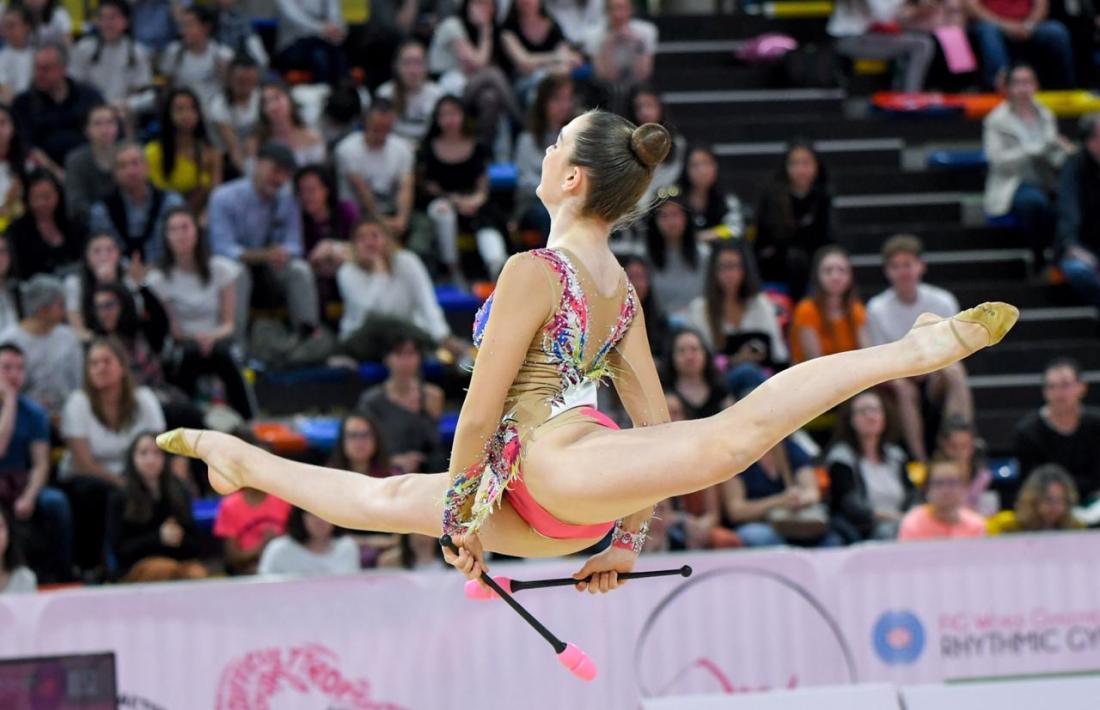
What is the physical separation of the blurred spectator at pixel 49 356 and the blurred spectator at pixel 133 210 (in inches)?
28.6

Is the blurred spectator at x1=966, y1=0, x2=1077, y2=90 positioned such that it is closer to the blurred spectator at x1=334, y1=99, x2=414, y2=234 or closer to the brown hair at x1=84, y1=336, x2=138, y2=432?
the blurred spectator at x1=334, y1=99, x2=414, y2=234

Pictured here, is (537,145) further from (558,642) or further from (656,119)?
(558,642)

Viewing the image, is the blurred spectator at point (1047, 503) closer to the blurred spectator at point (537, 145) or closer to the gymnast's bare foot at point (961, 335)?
the blurred spectator at point (537, 145)

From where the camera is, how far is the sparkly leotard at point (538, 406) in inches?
166

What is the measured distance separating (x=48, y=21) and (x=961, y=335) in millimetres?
7456

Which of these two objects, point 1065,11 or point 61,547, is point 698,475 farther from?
point 1065,11

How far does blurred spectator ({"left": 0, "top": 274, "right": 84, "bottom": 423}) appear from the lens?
8.00 m

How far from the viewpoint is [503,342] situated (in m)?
4.11

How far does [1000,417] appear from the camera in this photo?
9.23m

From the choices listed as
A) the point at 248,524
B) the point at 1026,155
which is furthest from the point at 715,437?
the point at 1026,155

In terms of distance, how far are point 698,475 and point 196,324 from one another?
4982 millimetres

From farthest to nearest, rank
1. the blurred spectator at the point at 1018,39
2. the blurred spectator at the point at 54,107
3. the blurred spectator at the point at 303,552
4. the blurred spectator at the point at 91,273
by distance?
the blurred spectator at the point at 1018,39, the blurred spectator at the point at 54,107, the blurred spectator at the point at 91,273, the blurred spectator at the point at 303,552

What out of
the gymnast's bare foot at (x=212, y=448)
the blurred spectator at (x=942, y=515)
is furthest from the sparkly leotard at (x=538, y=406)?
the blurred spectator at (x=942, y=515)

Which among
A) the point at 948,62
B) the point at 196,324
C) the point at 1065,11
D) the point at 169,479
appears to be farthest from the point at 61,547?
the point at 1065,11
